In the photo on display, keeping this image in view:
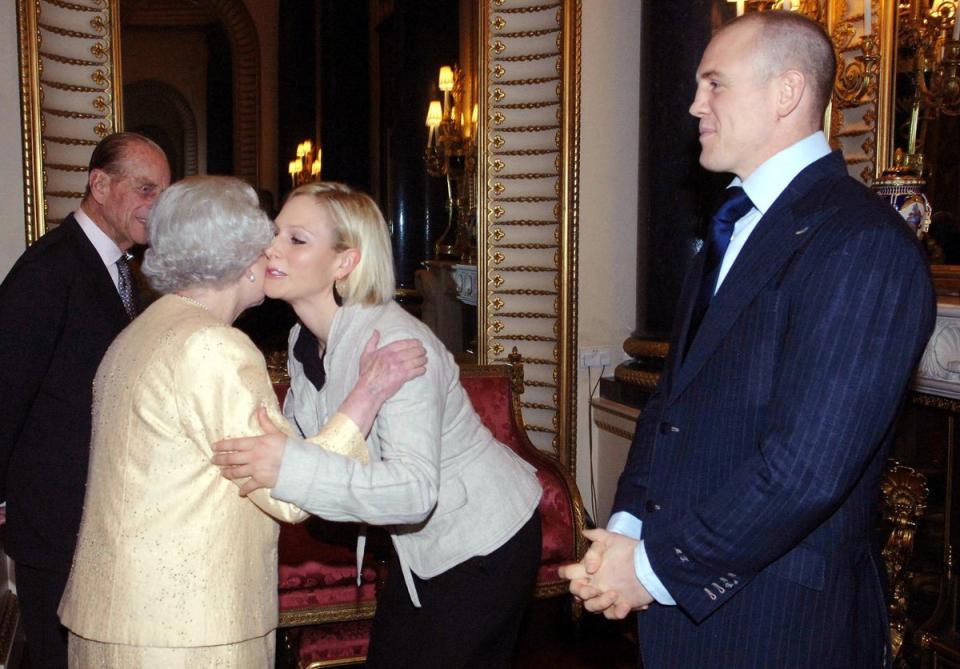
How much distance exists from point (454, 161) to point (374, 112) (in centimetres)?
97

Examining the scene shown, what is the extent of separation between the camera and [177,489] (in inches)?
63.1

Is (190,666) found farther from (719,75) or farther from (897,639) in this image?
(897,639)

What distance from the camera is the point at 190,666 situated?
5.34ft

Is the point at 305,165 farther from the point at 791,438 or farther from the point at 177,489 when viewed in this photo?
the point at 791,438

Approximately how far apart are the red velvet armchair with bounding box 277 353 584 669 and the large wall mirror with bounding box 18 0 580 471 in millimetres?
548

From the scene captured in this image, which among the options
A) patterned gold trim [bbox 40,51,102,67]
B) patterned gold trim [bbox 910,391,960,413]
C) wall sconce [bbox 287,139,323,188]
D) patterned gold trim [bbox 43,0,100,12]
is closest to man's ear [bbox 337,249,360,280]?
patterned gold trim [bbox 910,391,960,413]

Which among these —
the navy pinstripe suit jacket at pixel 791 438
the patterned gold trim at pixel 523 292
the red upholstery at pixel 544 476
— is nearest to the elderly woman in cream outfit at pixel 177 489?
the navy pinstripe suit jacket at pixel 791 438

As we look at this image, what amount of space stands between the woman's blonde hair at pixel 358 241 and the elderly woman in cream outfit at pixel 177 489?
322 mm

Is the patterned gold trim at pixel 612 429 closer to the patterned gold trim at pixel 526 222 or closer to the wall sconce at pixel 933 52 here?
the patterned gold trim at pixel 526 222

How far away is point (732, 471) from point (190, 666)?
3.40 ft

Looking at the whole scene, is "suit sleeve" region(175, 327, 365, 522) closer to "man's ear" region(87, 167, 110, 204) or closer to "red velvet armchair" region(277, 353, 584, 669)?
"man's ear" region(87, 167, 110, 204)

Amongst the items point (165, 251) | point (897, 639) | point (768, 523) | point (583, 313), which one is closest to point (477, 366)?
point (583, 313)

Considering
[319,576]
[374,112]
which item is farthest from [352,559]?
[374,112]

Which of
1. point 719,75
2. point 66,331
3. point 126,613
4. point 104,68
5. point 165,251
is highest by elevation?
point 104,68
